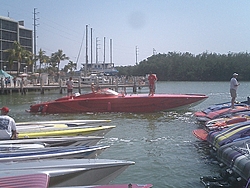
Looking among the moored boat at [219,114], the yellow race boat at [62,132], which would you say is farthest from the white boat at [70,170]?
the moored boat at [219,114]

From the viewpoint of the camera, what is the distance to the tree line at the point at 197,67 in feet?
333

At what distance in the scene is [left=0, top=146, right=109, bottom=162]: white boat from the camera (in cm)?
764

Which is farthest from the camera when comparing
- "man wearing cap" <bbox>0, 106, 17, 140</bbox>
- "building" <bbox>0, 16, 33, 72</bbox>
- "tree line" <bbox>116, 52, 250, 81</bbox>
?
"tree line" <bbox>116, 52, 250, 81</bbox>

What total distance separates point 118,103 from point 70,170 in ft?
45.9

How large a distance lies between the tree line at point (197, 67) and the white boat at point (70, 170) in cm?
9573

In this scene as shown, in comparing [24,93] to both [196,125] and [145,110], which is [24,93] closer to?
[145,110]

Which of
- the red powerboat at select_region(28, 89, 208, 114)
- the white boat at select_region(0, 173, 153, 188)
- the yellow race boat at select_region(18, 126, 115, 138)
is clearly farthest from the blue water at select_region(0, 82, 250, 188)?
the white boat at select_region(0, 173, 153, 188)

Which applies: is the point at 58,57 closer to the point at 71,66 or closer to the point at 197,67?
the point at 71,66

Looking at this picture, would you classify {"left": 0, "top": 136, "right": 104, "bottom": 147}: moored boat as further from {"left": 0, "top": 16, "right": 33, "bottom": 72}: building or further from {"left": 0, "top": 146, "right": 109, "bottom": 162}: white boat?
{"left": 0, "top": 16, "right": 33, "bottom": 72}: building

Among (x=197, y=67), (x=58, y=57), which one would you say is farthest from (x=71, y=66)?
(x=197, y=67)

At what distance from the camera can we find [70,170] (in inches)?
259

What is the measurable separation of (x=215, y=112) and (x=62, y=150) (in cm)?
872

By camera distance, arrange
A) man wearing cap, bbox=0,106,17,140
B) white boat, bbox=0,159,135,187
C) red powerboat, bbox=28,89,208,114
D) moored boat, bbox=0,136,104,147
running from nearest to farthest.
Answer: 1. white boat, bbox=0,159,135,187
2. man wearing cap, bbox=0,106,17,140
3. moored boat, bbox=0,136,104,147
4. red powerboat, bbox=28,89,208,114

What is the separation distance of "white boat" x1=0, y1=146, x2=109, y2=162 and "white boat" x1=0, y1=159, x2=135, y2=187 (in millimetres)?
430
